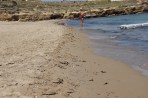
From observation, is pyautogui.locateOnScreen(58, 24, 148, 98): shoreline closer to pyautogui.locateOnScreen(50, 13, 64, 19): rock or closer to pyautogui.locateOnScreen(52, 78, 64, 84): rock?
pyautogui.locateOnScreen(52, 78, 64, 84): rock

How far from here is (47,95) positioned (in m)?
6.57

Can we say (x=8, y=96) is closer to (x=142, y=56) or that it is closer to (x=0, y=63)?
(x=0, y=63)

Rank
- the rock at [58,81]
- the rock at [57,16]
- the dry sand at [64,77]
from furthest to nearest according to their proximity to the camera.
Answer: the rock at [57,16] < the rock at [58,81] < the dry sand at [64,77]

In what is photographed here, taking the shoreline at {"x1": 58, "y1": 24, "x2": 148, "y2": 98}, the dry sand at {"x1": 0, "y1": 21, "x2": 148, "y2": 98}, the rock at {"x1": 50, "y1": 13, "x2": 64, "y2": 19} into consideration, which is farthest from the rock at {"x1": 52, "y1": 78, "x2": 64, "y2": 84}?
the rock at {"x1": 50, "y1": 13, "x2": 64, "y2": 19}

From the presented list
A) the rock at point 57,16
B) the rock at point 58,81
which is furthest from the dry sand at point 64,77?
the rock at point 57,16

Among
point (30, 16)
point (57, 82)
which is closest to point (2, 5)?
point (30, 16)

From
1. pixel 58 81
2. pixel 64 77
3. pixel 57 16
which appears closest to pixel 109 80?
pixel 64 77

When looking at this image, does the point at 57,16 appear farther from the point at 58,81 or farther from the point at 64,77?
the point at 58,81

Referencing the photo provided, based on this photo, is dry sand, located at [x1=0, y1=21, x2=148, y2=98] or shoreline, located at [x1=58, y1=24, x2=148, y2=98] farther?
shoreline, located at [x1=58, y1=24, x2=148, y2=98]

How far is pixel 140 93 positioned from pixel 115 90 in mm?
530

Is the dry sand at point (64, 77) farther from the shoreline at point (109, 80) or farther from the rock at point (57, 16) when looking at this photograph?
the rock at point (57, 16)

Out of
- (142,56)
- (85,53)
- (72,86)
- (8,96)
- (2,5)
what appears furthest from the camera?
(2,5)

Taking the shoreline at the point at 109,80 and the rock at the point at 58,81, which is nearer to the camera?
the shoreline at the point at 109,80

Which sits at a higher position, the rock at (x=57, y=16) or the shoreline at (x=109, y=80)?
the shoreline at (x=109, y=80)
